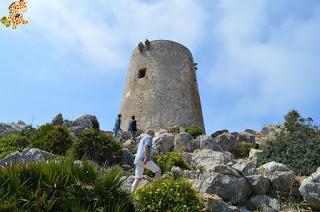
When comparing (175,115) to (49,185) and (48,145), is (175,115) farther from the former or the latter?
(49,185)

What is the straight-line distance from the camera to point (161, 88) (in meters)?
29.8

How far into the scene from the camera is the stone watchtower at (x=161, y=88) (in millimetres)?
29125

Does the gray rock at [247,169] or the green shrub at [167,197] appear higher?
the gray rock at [247,169]

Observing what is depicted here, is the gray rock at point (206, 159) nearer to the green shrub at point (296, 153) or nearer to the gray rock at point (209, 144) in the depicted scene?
the green shrub at point (296, 153)

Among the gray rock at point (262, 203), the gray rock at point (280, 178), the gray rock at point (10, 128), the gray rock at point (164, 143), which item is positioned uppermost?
the gray rock at point (10, 128)

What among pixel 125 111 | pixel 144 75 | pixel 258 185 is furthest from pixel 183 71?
pixel 258 185

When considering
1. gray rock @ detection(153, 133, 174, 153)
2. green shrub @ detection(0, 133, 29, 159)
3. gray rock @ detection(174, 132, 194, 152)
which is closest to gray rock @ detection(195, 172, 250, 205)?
green shrub @ detection(0, 133, 29, 159)

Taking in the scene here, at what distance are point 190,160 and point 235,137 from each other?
7383mm

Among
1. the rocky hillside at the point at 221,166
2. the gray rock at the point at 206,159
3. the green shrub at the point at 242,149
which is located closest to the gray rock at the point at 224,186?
the rocky hillside at the point at 221,166

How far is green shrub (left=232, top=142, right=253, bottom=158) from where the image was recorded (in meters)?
21.2

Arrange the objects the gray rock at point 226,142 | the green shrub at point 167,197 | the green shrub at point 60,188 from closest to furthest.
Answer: the green shrub at point 60,188 → the green shrub at point 167,197 → the gray rock at point 226,142

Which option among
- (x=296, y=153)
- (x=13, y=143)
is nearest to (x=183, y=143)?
(x=296, y=153)

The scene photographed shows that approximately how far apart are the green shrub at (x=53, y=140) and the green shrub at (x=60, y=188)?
6167 millimetres

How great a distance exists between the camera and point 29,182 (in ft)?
29.0
